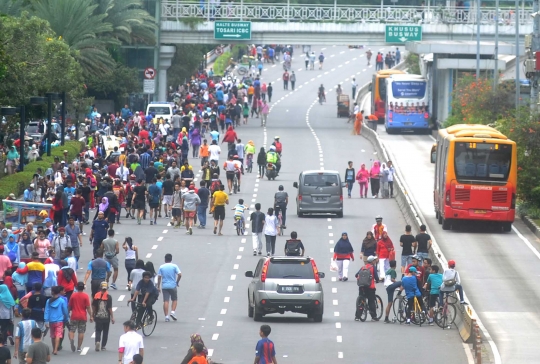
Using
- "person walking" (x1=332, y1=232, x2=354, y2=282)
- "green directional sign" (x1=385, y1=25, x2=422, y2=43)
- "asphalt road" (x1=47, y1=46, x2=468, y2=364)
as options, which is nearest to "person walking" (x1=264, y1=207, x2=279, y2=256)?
"asphalt road" (x1=47, y1=46, x2=468, y2=364)

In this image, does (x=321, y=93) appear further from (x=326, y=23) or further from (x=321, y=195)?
(x=321, y=195)

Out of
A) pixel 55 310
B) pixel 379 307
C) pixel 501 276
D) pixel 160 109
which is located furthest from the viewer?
pixel 160 109

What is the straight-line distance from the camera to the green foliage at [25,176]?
127ft

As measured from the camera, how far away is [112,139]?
164ft

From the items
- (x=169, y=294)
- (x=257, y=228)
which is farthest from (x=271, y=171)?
(x=169, y=294)

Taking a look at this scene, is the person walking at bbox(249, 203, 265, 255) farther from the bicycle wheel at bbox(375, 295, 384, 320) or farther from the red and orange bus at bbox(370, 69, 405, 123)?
the red and orange bus at bbox(370, 69, 405, 123)

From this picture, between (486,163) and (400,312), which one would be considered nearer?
(400,312)

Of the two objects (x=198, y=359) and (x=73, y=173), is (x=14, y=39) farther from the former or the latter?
(x=198, y=359)

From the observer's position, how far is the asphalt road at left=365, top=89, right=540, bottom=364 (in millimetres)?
25141

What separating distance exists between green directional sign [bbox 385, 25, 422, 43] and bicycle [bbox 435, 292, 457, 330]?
Result: 4558 cm

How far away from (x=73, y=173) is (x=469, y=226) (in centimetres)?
1141

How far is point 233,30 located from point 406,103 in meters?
10.7

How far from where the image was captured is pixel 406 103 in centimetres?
6550

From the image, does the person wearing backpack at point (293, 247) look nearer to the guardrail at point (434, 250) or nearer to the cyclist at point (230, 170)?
the guardrail at point (434, 250)
